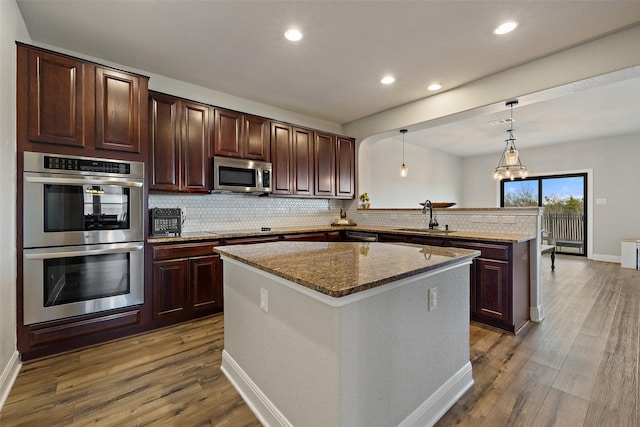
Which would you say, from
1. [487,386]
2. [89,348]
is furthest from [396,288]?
[89,348]

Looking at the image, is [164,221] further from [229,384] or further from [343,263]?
[343,263]

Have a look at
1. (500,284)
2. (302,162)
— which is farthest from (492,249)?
(302,162)

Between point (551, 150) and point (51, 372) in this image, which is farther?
point (551, 150)

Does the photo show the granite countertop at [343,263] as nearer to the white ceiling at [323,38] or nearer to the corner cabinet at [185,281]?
the corner cabinet at [185,281]

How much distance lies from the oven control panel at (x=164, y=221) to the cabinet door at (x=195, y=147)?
1.07 feet

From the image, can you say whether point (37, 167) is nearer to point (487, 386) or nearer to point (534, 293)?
point (487, 386)

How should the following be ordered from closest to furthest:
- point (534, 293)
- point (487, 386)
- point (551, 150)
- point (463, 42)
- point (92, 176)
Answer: point (487, 386)
point (92, 176)
point (463, 42)
point (534, 293)
point (551, 150)

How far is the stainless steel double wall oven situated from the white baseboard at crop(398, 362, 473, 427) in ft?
8.08

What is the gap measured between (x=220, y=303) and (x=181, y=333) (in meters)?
0.51

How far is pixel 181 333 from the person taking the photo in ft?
8.87

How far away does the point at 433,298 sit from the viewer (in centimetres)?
159

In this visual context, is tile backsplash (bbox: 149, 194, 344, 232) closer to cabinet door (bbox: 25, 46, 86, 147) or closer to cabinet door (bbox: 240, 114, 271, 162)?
cabinet door (bbox: 240, 114, 271, 162)

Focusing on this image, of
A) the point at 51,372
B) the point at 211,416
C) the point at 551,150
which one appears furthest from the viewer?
the point at 551,150

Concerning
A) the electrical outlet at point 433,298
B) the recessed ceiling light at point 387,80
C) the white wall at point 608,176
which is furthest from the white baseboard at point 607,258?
the electrical outlet at point 433,298
